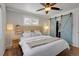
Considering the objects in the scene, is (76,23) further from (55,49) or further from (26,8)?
(26,8)

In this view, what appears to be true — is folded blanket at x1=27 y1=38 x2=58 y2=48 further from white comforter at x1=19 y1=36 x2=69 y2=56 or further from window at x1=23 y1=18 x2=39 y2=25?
window at x1=23 y1=18 x2=39 y2=25

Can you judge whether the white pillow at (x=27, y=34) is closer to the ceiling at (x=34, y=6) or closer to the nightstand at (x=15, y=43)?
the nightstand at (x=15, y=43)

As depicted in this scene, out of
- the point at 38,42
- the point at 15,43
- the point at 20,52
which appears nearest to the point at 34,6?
the point at 38,42

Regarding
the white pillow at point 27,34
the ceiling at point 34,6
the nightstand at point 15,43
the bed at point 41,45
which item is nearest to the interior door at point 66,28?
the bed at point 41,45

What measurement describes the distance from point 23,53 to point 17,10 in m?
0.84

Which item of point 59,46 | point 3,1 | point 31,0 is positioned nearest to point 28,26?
point 31,0

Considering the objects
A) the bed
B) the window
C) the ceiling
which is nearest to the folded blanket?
the bed

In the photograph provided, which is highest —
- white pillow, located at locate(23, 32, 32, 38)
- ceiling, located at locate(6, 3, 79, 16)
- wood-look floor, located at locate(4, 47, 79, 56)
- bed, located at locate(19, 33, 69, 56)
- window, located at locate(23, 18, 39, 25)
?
ceiling, located at locate(6, 3, 79, 16)

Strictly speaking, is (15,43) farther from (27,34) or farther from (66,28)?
(66,28)

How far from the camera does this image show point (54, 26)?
1829mm

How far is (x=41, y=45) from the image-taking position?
5.32 ft

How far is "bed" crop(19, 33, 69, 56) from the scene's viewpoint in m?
1.56

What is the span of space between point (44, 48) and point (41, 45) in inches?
3.1

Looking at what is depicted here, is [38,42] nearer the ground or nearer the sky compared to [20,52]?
nearer the sky
